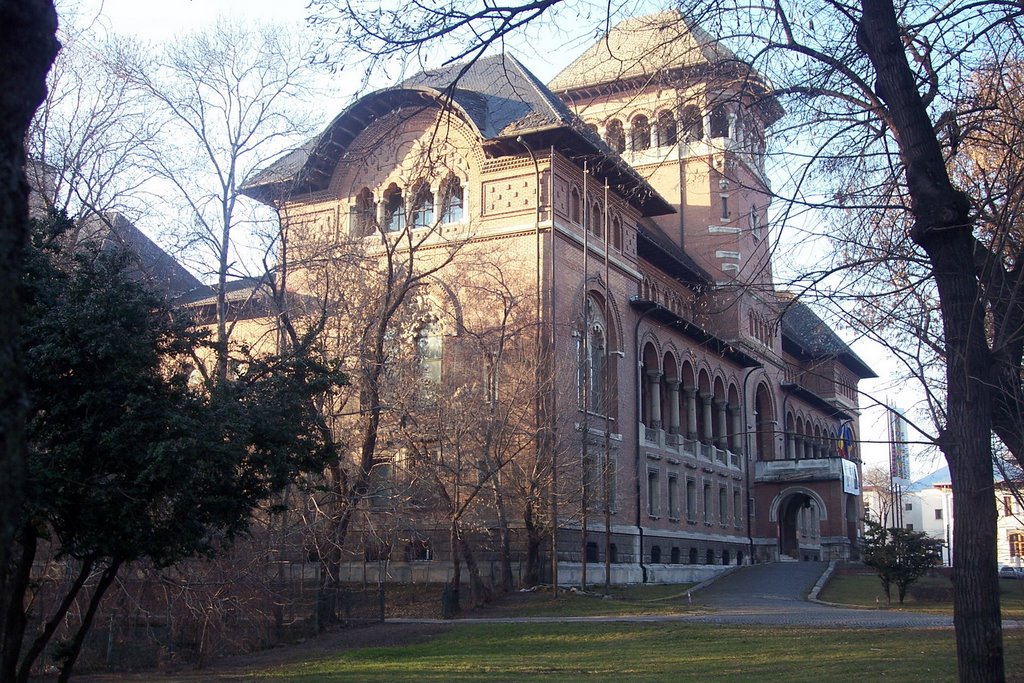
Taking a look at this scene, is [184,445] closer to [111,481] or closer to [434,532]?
[111,481]

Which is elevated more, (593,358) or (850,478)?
(593,358)

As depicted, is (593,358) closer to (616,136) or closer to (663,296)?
(663,296)

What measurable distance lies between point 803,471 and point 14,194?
5294cm

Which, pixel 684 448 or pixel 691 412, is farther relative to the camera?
pixel 691 412

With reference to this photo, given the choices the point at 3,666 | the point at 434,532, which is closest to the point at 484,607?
the point at 434,532

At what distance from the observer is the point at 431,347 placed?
113ft

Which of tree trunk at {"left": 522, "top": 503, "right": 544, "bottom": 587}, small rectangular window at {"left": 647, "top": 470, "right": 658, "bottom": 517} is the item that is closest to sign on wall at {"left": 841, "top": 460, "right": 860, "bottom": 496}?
small rectangular window at {"left": 647, "top": 470, "right": 658, "bottom": 517}

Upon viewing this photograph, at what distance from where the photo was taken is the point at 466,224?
1358 inches

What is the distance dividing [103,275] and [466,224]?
2235 centimetres

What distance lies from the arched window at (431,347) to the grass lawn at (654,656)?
12.9 meters

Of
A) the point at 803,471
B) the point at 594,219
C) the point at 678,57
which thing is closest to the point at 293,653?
the point at 678,57

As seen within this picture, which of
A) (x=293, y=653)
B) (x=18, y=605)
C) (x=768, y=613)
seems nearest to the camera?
(x=18, y=605)

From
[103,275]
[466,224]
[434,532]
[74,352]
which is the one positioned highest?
[466,224]

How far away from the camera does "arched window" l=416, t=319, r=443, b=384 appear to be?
108 feet
